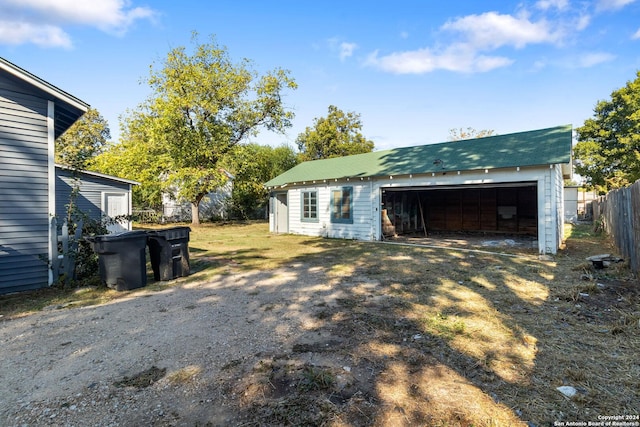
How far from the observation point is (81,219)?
652cm

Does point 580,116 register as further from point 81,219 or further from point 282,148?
point 81,219

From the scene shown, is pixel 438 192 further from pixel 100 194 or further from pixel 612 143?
pixel 100 194

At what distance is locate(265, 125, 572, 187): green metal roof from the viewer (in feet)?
31.9

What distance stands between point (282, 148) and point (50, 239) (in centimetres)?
2975

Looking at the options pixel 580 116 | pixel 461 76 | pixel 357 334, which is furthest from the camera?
pixel 580 116

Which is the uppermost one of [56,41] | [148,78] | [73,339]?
[148,78]

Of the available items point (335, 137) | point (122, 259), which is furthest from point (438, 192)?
point (335, 137)

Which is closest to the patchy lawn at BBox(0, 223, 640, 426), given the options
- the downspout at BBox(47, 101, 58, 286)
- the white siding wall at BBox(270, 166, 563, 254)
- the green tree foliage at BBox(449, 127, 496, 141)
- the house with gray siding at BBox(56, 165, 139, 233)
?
the downspout at BBox(47, 101, 58, 286)

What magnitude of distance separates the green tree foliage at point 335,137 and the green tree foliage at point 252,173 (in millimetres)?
2809

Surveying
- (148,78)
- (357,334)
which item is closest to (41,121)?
(357,334)

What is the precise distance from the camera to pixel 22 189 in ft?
19.5

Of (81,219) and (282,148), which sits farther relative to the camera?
(282,148)

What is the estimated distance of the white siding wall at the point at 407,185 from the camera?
9148 mm

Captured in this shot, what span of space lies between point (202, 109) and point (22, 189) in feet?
52.0
